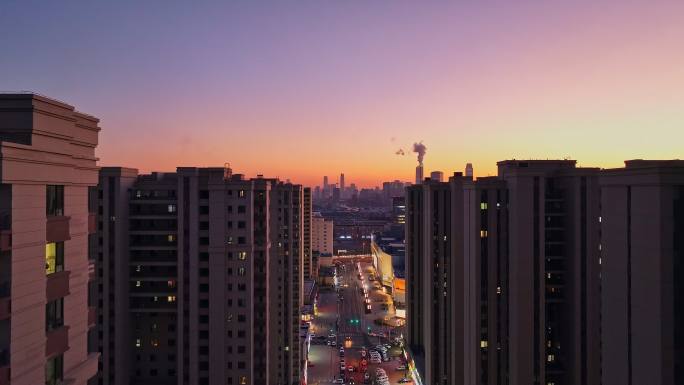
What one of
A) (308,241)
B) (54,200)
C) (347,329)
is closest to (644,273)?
(54,200)

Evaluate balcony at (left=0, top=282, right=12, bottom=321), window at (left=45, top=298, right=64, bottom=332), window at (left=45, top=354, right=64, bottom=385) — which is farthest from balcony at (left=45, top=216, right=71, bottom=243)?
window at (left=45, top=354, right=64, bottom=385)

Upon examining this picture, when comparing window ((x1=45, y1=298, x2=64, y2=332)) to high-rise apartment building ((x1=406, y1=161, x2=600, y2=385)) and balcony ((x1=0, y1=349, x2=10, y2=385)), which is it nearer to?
balcony ((x1=0, y1=349, x2=10, y2=385))

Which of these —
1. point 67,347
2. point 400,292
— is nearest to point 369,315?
point 400,292

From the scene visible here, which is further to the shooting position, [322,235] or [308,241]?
[322,235]

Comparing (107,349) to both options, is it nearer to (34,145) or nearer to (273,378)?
(273,378)

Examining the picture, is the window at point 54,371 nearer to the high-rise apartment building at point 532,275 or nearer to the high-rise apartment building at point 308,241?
the high-rise apartment building at point 532,275

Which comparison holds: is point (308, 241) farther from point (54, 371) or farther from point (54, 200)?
point (54, 200)
